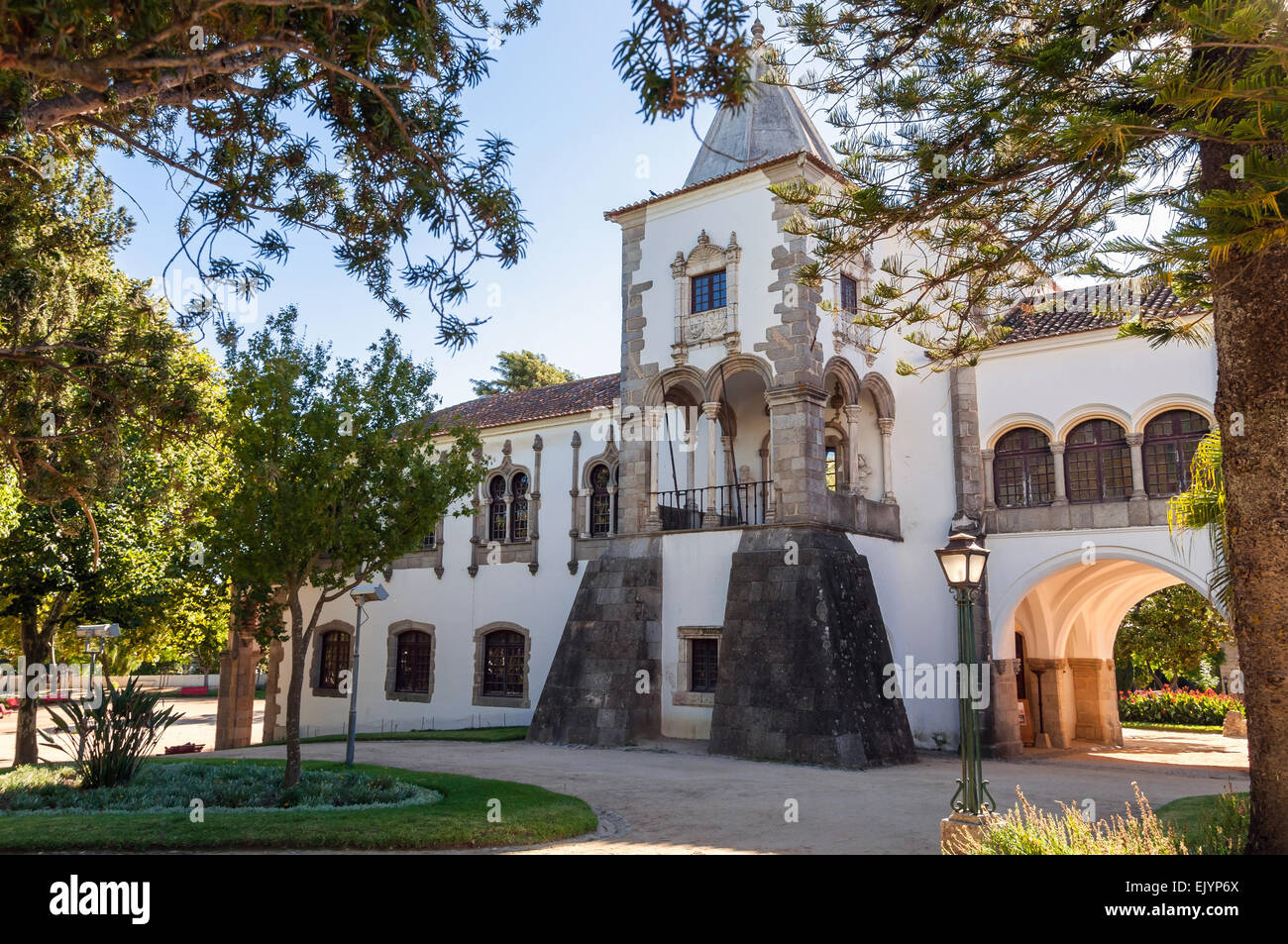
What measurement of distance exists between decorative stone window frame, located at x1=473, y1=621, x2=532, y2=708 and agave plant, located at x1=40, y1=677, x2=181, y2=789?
11160 millimetres

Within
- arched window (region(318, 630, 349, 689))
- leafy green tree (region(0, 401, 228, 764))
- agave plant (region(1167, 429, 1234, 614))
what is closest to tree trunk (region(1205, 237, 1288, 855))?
agave plant (region(1167, 429, 1234, 614))

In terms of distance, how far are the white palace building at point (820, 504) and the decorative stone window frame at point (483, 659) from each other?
6.3 inches

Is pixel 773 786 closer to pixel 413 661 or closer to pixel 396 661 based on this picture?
pixel 413 661

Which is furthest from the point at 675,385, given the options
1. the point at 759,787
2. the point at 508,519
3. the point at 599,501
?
the point at 759,787

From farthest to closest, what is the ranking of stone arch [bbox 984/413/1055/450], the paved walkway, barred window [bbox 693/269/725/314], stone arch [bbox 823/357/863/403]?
barred window [bbox 693/269/725/314] → stone arch [bbox 823/357/863/403] → stone arch [bbox 984/413/1055/450] → the paved walkway

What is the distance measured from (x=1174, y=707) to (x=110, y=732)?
2755 cm

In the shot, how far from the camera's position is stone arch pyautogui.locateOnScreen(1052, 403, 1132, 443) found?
17.0m

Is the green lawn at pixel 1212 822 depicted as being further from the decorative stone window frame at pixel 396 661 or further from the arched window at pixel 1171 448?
the decorative stone window frame at pixel 396 661

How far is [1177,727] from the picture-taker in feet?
87.3

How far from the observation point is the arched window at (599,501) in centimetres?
2214

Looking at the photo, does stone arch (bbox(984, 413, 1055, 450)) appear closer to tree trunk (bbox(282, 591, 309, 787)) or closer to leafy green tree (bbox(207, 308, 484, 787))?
leafy green tree (bbox(207, 308, 484, 787))

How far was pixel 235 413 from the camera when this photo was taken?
10812mm

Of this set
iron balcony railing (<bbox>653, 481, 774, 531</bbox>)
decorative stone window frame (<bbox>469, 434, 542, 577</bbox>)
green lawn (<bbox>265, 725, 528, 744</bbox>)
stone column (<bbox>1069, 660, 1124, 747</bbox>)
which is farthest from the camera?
decorative stone window frame (<bbox>469, 434, 542, 577</bbox>)

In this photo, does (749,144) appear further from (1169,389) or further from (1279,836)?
(1279,836)
